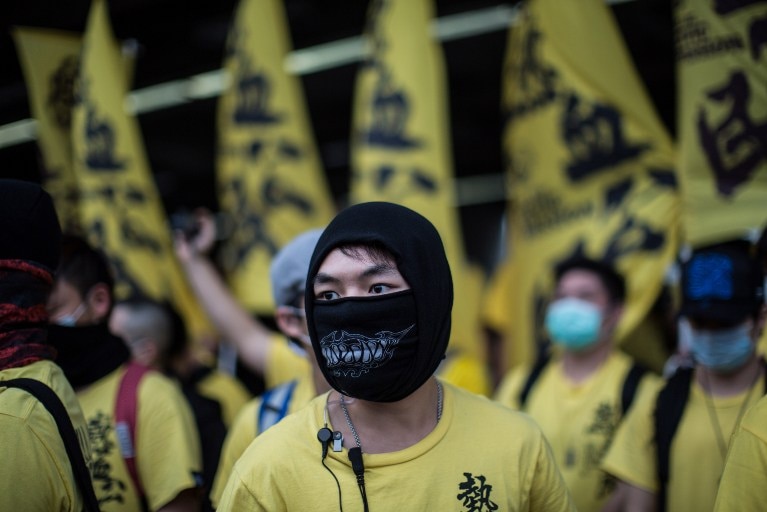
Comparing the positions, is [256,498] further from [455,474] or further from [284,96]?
[284,96]

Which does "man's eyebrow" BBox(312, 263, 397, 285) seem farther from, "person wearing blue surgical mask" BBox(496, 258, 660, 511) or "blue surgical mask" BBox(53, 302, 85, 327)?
"person wearing blue surgical mask" BBox(496, 258, 660, 511)

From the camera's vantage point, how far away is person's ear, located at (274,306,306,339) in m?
3.05

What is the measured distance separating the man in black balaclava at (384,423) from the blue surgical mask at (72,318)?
4.47 ft

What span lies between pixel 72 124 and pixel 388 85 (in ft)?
9.08

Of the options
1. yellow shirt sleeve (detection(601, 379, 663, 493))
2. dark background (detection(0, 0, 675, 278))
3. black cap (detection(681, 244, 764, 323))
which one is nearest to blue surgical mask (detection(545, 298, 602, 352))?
yellow shirt sleeve (detection(601, 379, 663, 493))

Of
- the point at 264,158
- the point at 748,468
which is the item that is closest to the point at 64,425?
the point at 748,468

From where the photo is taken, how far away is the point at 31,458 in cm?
204

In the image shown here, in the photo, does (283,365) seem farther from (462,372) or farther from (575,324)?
(575,324)

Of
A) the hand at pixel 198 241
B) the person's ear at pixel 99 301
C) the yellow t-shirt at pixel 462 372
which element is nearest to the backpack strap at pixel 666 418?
the yellow t-shirt at pixel 462 372

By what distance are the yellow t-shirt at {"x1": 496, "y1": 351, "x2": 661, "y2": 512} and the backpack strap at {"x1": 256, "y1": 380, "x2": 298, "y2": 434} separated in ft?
4.21

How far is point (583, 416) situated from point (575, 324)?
0.53 metres

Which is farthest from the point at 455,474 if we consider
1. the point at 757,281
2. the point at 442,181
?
the point at 442,181

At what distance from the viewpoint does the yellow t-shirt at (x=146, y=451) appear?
9.53ft

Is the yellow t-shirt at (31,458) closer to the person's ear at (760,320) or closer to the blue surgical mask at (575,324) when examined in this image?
the person's ear at (760,320)
